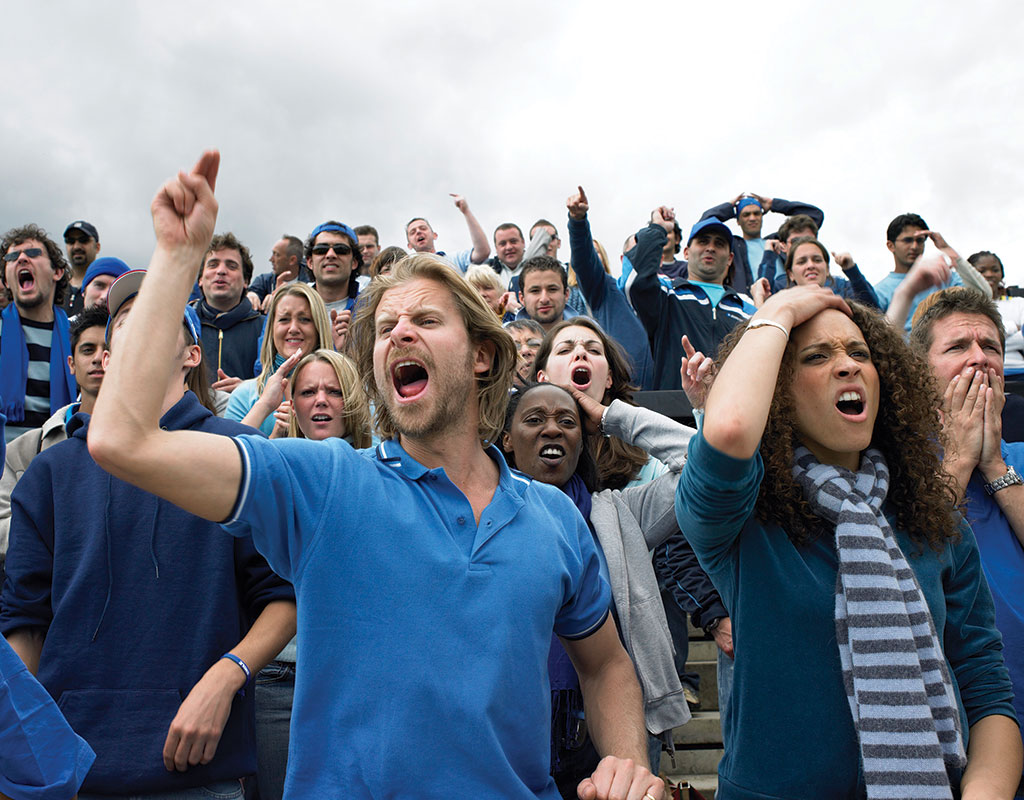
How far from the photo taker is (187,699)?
7.47 ft

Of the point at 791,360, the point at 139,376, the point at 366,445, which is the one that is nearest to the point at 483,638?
the point at 139,376

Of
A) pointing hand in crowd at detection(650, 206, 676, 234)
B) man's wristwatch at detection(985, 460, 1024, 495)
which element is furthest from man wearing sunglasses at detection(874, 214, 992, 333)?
man's wristwatch at detection(985, 460, 1024, 495)

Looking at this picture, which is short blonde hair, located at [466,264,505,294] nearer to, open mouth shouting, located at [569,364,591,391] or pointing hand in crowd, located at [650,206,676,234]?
pointing hand in crowd, located at [650,206,676,234]

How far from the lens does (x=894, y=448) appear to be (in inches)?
97.0

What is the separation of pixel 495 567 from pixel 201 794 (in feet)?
4.12

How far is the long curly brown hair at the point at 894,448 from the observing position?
2.21 m

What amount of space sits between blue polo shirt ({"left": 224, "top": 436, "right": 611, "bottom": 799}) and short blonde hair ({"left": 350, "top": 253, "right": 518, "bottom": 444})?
1.57ft

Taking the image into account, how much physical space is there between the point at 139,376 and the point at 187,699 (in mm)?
1180

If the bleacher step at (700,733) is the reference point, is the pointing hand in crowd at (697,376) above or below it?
above

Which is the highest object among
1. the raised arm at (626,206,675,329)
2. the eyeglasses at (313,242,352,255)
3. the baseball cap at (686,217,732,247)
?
the baseball cap at (686,217,732,247)

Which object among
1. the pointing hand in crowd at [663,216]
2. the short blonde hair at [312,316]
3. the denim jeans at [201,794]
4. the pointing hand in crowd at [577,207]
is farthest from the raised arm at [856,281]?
the denim jeans at [201,794]

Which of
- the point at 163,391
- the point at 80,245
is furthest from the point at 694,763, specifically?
the point at 80,245

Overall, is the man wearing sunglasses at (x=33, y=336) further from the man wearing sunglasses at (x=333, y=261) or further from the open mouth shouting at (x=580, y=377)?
the open mouth shouting at (x=580, y=377)

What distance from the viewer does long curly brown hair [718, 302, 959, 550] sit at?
2.21m
